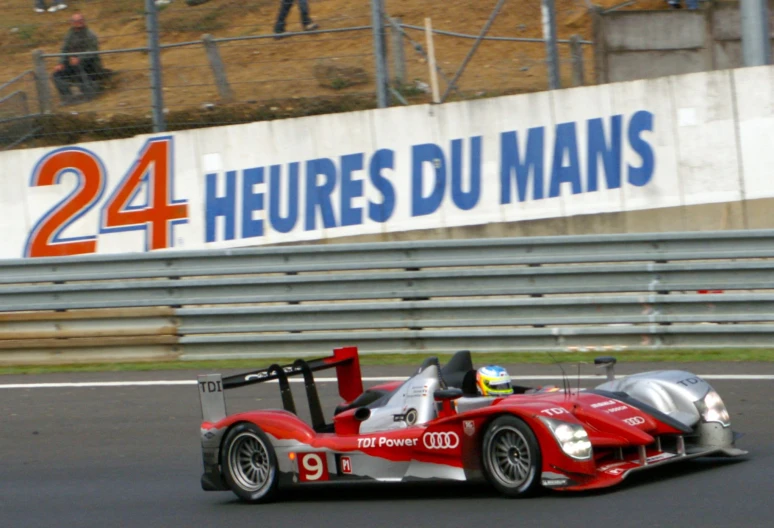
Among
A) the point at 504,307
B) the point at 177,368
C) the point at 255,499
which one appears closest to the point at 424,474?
the point at 255,499

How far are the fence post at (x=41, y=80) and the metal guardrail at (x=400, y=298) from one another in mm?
2864

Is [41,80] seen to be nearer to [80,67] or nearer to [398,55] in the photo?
[80,67]

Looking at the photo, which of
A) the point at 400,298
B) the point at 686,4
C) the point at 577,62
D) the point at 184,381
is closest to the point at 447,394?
the point at 184,381

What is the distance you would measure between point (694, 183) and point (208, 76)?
18.7 ft

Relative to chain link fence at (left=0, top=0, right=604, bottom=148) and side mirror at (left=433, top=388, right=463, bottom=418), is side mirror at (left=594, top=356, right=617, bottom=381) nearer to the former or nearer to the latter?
side mirror at (left=433, top=388, right=463, bottom=418)

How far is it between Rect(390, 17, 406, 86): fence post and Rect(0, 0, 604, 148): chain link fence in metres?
0.01

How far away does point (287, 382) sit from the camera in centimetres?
680

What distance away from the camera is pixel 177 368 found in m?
11.2

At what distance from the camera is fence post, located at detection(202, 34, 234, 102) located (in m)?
13.6

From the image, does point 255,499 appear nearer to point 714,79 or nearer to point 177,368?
point 177,368

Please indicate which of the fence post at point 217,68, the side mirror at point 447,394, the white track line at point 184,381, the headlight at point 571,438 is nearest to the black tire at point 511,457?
the headlight at point 571,438

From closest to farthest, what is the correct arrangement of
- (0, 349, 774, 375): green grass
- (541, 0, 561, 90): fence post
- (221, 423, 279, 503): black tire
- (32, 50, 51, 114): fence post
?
(221, 423, 279, 503): black tire, (0, 349, 774, 375): green grass, (541, 0, 561, 90): fence post, (32, 50, 51, 114): fence post

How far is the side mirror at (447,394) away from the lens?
231 inches

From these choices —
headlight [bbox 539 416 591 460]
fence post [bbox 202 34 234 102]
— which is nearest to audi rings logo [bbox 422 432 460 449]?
headlight [bbox 539 416 591 460]
